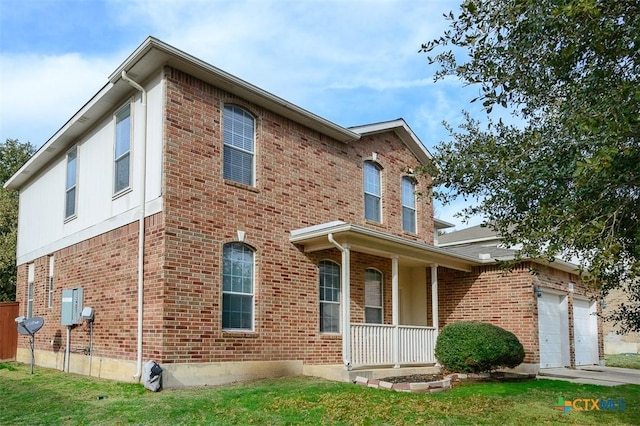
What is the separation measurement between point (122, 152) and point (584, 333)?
633 inches

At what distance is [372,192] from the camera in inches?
668

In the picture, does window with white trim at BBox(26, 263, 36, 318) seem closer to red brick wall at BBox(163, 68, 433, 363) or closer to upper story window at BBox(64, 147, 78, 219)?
upper story window at BBox(64, 147, 78, 219)

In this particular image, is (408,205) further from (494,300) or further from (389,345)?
(389,345)

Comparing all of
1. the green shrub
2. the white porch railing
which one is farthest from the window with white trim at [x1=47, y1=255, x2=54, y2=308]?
the green shrub

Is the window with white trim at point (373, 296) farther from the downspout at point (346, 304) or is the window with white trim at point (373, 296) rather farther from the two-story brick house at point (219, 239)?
the downspout at point (346, 304)

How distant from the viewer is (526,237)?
20.7 ft

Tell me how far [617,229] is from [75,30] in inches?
357

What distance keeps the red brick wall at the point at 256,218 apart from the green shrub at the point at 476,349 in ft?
7.74

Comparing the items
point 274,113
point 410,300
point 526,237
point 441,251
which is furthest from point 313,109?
point 526,237

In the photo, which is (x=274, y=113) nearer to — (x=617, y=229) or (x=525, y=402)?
(x=525, y=402)

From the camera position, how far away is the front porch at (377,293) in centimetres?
1324

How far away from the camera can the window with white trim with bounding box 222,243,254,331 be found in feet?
40.5

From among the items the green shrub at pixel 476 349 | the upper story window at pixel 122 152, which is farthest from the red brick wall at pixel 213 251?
the green shrub at pixel 476 349

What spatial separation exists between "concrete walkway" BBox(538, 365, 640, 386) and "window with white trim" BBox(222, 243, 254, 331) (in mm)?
7928
